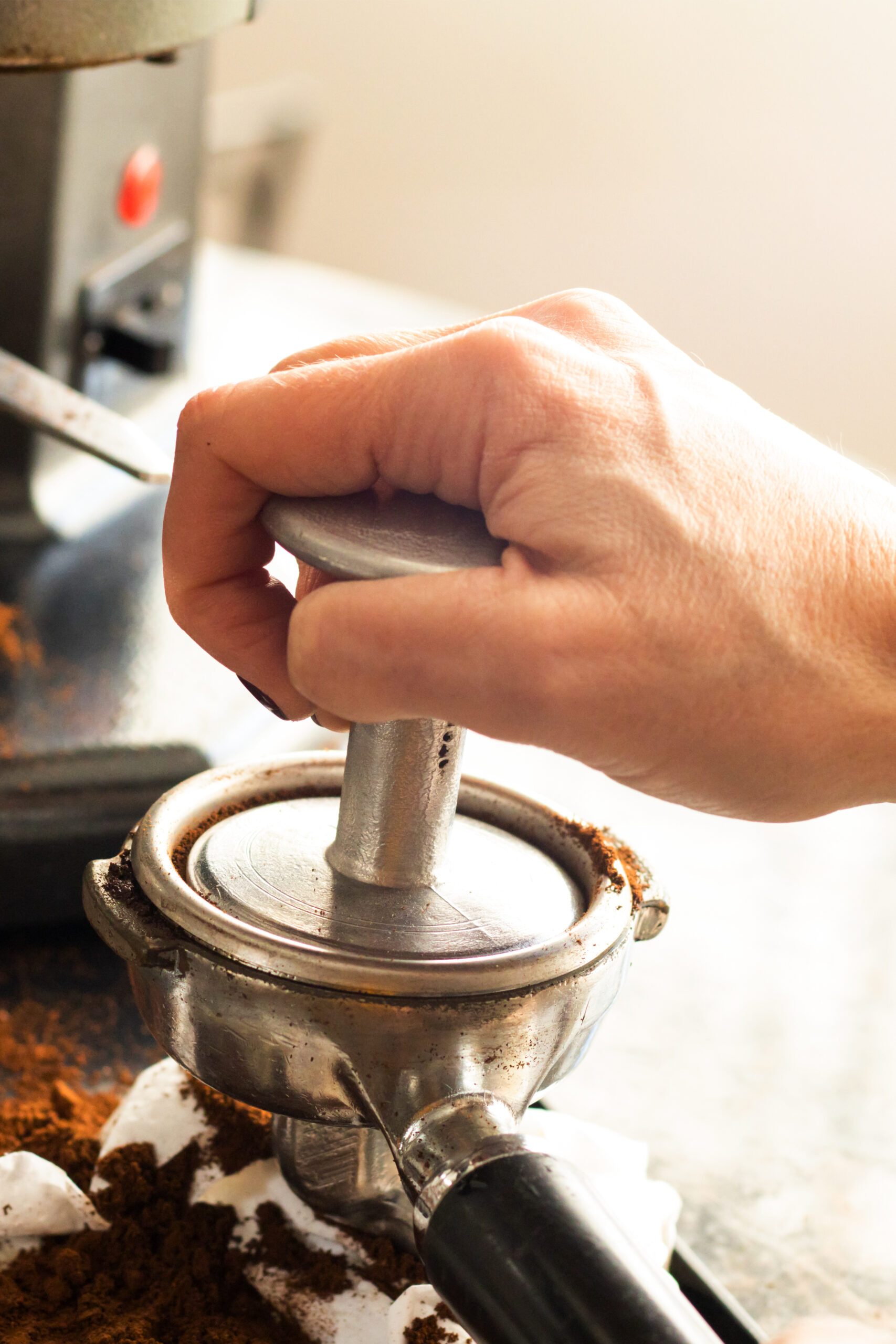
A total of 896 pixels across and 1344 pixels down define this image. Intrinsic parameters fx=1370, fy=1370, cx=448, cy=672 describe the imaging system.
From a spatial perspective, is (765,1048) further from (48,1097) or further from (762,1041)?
(48,1097)

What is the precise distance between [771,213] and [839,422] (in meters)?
0.54

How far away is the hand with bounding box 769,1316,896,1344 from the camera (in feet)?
1.36

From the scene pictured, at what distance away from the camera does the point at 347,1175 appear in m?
0.51

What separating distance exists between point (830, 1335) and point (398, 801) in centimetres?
21

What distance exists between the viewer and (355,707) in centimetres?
39

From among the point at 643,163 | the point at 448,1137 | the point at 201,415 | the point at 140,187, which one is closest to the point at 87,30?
the point at 201,415

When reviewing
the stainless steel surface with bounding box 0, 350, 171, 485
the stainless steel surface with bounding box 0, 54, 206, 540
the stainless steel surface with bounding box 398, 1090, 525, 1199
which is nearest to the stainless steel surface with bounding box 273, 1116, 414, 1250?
the stainless steel surface with bounding box 398, 1090, 525, 1199

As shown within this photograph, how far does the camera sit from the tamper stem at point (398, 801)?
17.2 inches

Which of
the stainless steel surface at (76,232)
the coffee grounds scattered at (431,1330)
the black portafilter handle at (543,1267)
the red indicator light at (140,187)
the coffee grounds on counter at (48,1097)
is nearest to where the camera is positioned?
the black portafilter handle at (543,1267)

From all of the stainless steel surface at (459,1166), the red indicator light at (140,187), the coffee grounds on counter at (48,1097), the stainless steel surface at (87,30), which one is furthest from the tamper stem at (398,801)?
the red indicator light at (140,187)

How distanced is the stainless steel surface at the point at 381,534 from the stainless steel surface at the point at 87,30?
253 mm

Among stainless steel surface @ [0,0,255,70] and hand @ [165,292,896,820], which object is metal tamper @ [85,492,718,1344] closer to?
hand @ [165,292,896,820]

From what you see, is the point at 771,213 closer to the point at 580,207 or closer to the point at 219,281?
the point at 580,207

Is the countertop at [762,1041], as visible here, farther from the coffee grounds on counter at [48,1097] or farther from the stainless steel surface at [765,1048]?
the coffee grounds on counter at [48,1097]
